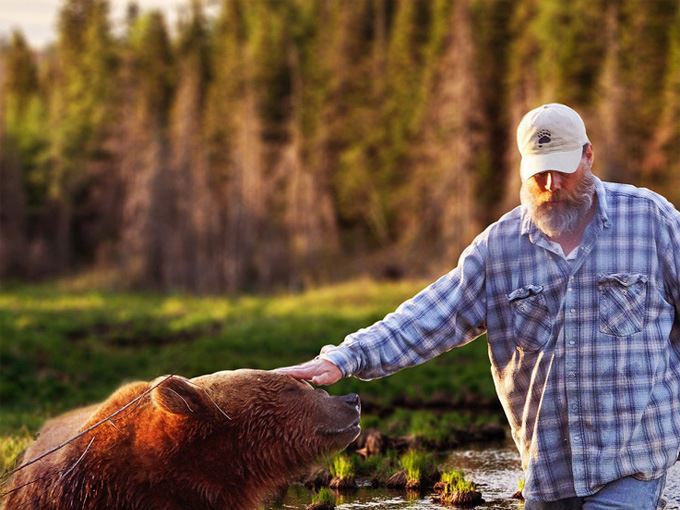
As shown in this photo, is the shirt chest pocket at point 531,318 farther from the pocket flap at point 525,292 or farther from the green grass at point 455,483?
the green grass at point 455,483

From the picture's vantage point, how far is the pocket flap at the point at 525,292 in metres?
5.26

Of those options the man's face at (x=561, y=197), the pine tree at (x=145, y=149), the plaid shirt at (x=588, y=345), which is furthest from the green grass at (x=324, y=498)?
the pine tree at (x=145, y=149)

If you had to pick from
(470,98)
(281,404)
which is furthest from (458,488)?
(470,98)

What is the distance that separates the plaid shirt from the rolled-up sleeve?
0.04ft

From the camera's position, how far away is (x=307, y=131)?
6525 centimetres

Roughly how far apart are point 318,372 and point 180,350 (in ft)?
54.8

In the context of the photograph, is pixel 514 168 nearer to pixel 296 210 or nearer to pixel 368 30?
pixel 296 210

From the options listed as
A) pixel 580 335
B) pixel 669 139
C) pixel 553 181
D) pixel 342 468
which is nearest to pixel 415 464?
pixel 342 468

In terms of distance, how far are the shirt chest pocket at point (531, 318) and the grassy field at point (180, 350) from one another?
4219 mm

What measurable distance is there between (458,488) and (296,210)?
5228cm

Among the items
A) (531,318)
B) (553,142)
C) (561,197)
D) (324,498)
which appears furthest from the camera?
(324,498)

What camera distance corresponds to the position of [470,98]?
40625 mm

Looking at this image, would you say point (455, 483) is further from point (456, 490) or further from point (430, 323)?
point (430, 323)

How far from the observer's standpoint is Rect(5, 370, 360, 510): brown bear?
17.2 ft
